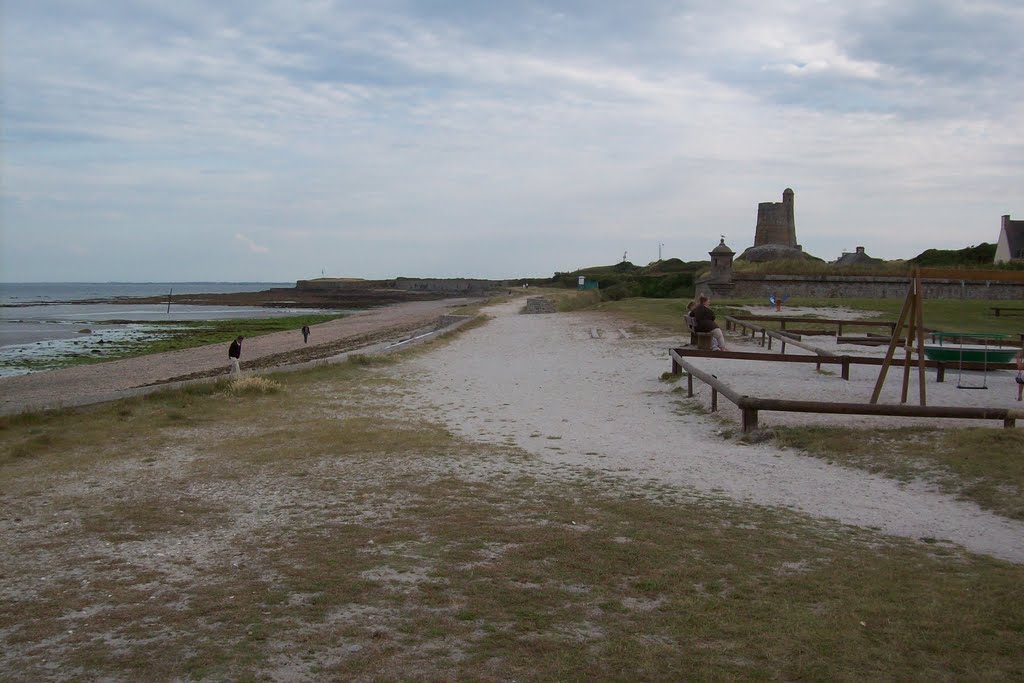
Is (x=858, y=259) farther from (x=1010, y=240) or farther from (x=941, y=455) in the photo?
(x=941, y=455)

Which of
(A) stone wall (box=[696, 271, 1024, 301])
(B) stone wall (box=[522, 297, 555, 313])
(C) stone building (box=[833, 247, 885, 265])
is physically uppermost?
(C) stone building (box=[833, 247, 885, 265])

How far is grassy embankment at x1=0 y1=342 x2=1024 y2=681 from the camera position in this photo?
338 cm

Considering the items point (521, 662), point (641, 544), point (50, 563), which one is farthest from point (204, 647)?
point (641, 544)

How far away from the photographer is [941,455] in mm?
6961

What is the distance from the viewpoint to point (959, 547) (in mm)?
4852

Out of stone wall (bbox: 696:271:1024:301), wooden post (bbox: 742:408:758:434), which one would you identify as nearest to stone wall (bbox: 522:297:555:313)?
stone wall (bbox: 696:271:1024:301)

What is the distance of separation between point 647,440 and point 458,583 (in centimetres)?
463

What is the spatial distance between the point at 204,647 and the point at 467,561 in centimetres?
154

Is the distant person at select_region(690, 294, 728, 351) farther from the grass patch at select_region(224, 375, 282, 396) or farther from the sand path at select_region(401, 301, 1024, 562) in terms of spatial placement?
the grass patch at select_region(224, 375, 282, 396)

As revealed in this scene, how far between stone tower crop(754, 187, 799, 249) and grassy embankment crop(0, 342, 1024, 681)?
4110 centimetres

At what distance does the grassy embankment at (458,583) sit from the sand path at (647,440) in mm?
474

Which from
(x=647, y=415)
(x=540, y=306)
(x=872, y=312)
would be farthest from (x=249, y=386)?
(x=540, y=306)

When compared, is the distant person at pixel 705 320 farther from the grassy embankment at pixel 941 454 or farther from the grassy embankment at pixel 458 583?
the grassy embankment at pixel 458 583

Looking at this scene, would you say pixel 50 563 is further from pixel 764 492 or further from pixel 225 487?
pixel 764 492
